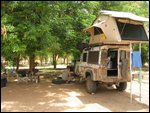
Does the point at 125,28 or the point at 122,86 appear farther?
the point at 122,86

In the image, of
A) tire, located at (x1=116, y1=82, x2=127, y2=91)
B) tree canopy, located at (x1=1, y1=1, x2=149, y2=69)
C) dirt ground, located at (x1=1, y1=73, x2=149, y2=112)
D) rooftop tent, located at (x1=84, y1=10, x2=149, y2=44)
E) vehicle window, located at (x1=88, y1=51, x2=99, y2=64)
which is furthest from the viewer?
tire, located at (x1=116, y1=82, x2=127, y2=91)

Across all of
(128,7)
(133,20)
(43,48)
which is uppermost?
(128,7)

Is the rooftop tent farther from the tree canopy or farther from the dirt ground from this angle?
the dirt ground

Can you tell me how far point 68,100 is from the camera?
421 inches

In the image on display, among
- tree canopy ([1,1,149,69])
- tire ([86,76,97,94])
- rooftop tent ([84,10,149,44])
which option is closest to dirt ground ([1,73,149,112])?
tire ([86,76,97,94])

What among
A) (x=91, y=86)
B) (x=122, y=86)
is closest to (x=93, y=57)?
(x=91, y=86)

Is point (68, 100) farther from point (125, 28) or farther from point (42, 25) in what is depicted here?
point (125, 28)

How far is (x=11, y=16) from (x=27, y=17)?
867mm

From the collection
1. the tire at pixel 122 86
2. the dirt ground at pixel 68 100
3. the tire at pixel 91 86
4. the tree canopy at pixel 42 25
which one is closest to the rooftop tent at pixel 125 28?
the tree canopy at pixel 42 25

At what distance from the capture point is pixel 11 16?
1157cm

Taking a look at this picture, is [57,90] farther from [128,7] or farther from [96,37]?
[128,7]

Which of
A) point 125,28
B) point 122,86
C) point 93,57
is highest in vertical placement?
point 125,28

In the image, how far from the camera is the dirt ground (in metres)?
9.24

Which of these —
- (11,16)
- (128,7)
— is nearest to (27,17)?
(11,16)
